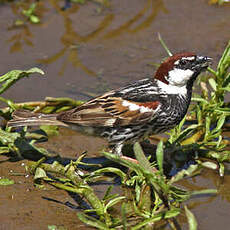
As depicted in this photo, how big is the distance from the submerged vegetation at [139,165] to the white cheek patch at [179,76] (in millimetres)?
306

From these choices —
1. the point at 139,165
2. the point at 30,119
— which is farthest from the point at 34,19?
the point at 139,165

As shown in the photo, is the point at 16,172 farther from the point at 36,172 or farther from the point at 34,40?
the point at 34,40

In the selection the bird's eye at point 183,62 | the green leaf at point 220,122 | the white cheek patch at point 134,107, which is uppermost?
the bird's eye at point 183,62

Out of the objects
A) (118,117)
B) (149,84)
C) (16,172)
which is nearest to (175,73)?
(149,84)

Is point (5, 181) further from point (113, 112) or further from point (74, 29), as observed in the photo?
point (74, 29)

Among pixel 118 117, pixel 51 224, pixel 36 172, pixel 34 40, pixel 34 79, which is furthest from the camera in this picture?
pixel 34 40

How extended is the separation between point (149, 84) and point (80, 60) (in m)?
2.11

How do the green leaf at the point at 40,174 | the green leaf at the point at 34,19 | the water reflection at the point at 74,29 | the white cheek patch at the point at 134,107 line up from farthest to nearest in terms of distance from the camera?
the green leaf at the point at 34,19
the water reflection at the point at 74,29
the white cheek patch at the point at 134,107
the green leaf at the point at 40,174

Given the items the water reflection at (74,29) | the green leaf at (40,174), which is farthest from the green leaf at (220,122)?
the water reflection at (74,29)

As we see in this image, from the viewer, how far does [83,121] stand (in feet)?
17.7

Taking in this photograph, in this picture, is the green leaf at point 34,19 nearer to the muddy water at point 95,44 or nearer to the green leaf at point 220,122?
the muddy water at point 95,44

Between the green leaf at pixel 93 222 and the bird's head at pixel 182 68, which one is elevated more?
the bird's head at pixel 182 68

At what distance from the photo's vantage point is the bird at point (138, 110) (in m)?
5.29

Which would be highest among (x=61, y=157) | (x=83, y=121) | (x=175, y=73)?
(x=175, y=73)
